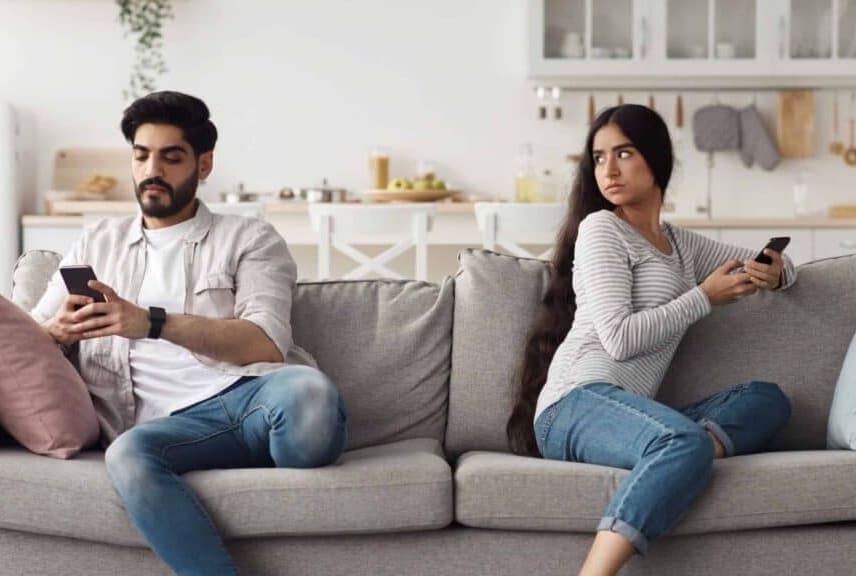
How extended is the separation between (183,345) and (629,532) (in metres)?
0.92

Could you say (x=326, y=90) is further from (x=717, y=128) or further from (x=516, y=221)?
(x=717, y=128)

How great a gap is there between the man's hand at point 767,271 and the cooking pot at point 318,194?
10.4ft

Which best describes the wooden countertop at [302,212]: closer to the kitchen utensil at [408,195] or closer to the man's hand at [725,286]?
the kitchen utensil at [408,195]

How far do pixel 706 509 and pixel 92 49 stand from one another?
4.50 meters

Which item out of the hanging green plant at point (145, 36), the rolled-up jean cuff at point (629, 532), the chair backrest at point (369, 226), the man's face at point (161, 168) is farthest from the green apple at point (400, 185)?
the rolled-up jean cuff at point (629, 532)

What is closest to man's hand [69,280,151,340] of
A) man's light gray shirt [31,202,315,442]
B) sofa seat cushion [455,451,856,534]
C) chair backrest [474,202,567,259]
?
man's light gray shirt [31,202,315,442]

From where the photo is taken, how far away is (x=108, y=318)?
245 cm

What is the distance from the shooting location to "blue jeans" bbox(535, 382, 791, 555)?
229 cm

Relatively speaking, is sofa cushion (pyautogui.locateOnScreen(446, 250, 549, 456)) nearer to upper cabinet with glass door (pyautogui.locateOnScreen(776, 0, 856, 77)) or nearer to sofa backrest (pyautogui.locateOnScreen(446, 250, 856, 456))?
sofa backrest (pyautogui.locateOnScreen(446, 250, 856, 456))

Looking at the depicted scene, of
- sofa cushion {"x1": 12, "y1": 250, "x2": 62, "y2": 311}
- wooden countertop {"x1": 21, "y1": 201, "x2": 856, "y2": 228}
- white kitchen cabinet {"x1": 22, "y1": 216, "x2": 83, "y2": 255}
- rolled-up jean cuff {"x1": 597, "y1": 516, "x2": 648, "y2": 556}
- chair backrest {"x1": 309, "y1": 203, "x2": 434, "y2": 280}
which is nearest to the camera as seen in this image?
rolled-up jean cuff {"x1": 597, "y1": 516, "x2": 648, "y2": 556}

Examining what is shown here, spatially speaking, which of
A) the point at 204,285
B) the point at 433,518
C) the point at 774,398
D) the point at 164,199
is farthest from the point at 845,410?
the point at 164,199

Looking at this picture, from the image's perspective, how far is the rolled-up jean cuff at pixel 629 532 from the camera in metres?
2.26

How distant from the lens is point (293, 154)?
6105 millimetres

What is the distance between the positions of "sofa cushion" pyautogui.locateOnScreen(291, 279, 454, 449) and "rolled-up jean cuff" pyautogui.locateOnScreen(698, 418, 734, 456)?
607 mm
